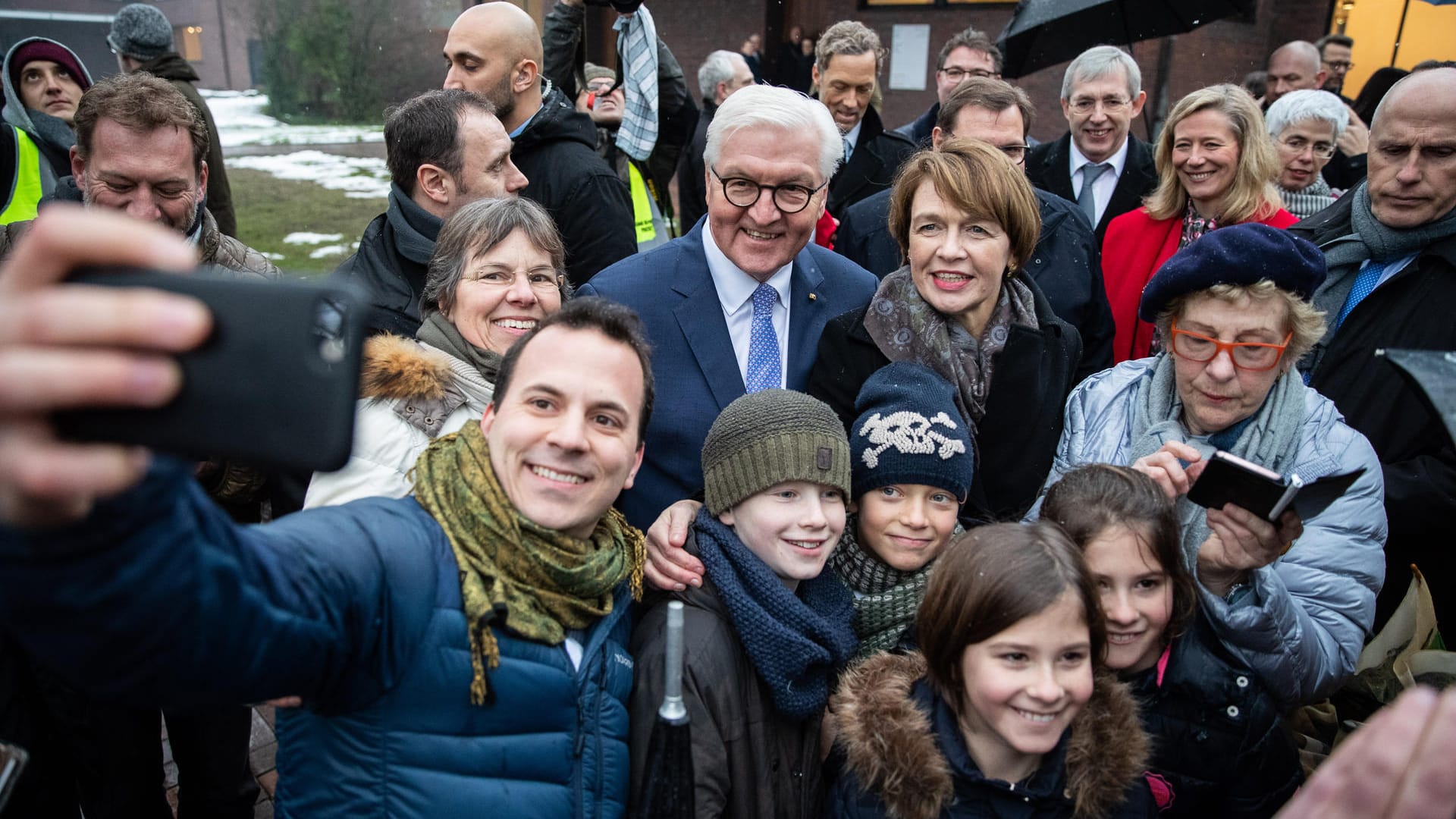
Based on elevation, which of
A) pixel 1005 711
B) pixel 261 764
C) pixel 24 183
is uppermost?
pixel 24 183

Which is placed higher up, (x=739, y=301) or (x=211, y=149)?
(x=211, y=149)

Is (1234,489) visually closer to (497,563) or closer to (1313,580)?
(1313,580)

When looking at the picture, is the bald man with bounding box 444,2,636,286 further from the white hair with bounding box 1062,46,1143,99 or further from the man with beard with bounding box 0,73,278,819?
the white hair with bounding box 1062,46,1143,99

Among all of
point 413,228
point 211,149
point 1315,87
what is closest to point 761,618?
point 413,228

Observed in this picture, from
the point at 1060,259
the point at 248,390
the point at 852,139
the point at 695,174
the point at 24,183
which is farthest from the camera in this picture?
the point at 695,174

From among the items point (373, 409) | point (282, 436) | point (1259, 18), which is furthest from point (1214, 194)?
point (1259, 18)

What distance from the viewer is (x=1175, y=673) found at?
2082 mm

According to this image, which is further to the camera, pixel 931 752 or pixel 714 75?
pixel 714 75

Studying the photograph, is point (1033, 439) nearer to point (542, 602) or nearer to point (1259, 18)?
point (542, 602)

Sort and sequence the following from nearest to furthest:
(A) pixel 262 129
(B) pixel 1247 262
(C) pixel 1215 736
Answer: (C) pixel 1215 736 → (B) pixel 1247 262 → (A) pixel 262 129

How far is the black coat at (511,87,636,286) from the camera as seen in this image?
369 cm

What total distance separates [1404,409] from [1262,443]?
2.59 feet

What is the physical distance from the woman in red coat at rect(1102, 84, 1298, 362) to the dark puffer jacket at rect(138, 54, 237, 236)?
178 inches

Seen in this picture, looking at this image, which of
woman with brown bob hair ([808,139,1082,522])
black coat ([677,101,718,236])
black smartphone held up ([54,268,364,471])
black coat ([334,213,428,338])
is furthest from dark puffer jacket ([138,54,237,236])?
black smartphone held up ([54,268,364,471])
